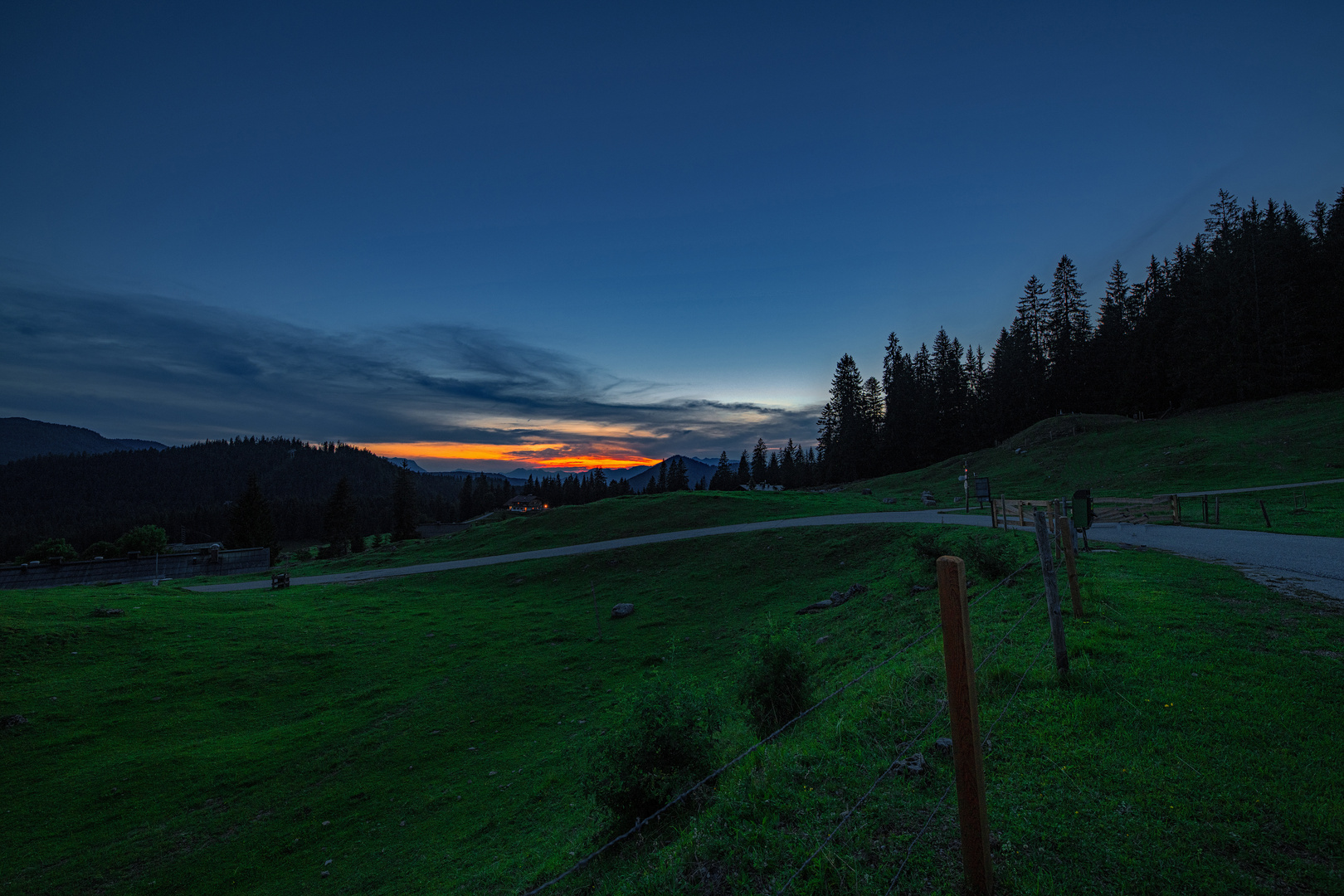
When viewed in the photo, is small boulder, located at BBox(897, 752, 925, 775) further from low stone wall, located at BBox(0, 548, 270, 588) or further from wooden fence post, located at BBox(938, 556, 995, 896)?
low stone wall, located at BBox(0, 548, 270, 588)

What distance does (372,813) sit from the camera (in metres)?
9.16

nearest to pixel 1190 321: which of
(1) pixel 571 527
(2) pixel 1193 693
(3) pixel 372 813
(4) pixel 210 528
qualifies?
(1) pixel 571 527

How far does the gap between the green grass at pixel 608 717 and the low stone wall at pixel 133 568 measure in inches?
529

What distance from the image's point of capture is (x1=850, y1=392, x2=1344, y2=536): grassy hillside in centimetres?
2375

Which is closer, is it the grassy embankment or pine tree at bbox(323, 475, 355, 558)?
the grassy embankment

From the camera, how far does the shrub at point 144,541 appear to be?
4884 centimetres

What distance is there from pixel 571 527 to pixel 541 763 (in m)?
26.4

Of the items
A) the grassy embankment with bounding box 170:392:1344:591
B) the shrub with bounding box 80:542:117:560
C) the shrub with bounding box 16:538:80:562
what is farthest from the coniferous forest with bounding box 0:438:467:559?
the grassy embankment with bounding box 170:392:1344:591

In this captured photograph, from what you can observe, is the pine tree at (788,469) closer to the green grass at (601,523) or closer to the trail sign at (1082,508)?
the green grass at (601,523)

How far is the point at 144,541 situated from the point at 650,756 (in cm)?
6713

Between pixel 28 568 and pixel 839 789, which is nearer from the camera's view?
pixel 839 789

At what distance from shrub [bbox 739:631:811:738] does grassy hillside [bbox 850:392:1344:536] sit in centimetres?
1980

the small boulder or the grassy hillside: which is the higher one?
the grassy hillside

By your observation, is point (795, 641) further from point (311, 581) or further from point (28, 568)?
point (28, 568)
